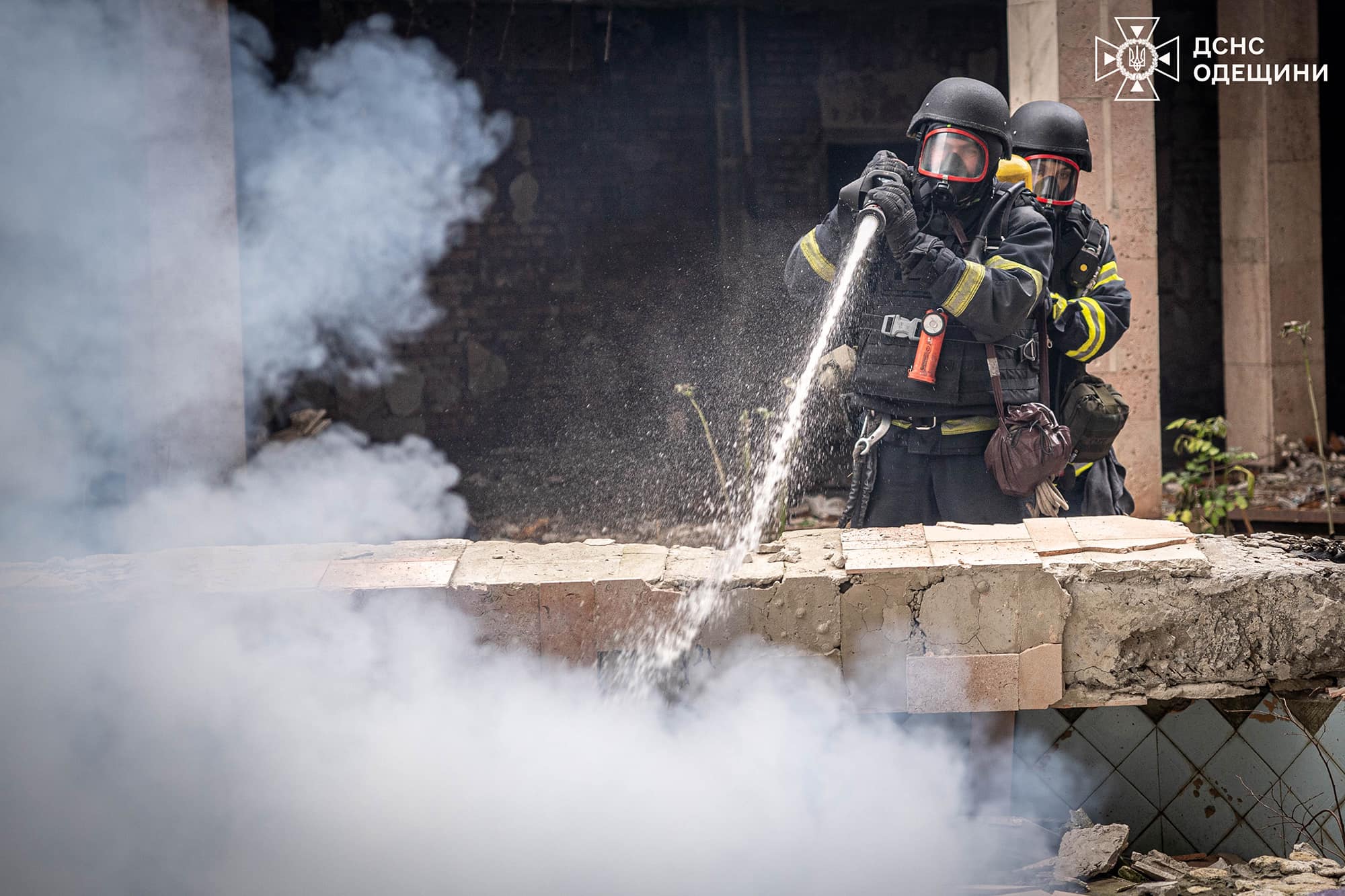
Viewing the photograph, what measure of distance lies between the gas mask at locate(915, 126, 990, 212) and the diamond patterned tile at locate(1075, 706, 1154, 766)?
5.50 ft

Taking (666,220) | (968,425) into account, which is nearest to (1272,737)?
(968,425)

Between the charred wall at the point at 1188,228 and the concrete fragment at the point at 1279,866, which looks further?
the charred wall at the point at 1188,228

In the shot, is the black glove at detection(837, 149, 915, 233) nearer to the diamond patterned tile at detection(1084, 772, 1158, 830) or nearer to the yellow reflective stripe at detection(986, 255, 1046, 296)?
the yellow reflective stripe at detection(986, 255, 1046, 296)

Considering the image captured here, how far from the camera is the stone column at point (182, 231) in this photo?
20.5ft

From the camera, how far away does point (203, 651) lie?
2.98 m

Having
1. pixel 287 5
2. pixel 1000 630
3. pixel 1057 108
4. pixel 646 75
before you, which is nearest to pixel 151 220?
pixel 287 5

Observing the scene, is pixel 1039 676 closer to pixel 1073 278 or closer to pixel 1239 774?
pixel 1239 774

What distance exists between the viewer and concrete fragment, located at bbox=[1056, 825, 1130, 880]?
9.80 ft

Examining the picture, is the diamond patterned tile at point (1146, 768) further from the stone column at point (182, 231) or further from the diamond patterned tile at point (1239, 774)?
the stone column at point (182, 231)

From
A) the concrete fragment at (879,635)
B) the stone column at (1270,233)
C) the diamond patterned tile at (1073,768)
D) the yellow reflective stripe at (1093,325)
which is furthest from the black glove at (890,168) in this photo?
the stone column at (1270,233)

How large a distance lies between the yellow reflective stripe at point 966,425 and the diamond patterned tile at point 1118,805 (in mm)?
1205

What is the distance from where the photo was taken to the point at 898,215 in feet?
11.7

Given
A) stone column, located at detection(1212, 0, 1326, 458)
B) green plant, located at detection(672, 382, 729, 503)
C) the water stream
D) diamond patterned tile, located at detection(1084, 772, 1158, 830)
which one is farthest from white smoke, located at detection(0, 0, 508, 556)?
stone column, located at detection(1212, 0, 1326, 458)

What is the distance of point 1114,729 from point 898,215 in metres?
1.65
